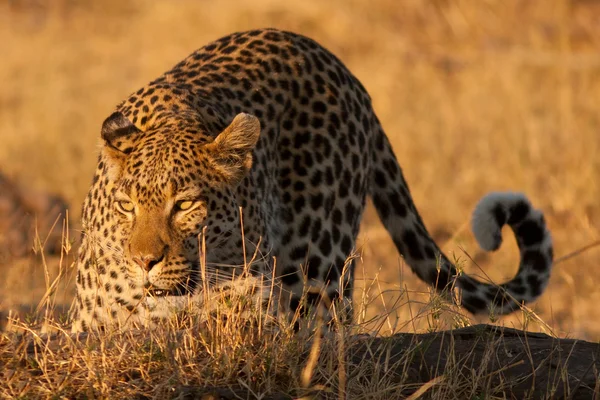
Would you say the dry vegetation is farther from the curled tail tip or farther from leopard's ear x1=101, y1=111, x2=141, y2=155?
leopard's ear x1=101, y1=111, x2=141, y2=155

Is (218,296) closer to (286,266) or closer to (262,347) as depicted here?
(262,347)

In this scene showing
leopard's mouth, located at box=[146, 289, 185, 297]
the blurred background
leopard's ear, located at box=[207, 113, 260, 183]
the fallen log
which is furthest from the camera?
the blurred background

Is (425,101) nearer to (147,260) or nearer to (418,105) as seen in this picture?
(418,105)

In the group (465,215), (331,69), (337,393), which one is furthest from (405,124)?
(337,393)

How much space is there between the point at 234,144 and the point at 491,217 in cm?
140

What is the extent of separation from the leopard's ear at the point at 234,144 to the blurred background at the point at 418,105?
1.69m

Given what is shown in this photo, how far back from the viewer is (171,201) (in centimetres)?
474

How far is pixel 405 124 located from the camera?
1190cm

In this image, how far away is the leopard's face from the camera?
466 centimetres

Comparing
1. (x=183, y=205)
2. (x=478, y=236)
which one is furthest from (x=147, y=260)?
(x=478, y=236)

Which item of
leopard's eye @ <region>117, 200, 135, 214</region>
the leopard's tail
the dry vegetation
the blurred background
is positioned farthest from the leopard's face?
the blurred background

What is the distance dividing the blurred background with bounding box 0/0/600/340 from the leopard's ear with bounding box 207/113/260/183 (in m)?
1.69

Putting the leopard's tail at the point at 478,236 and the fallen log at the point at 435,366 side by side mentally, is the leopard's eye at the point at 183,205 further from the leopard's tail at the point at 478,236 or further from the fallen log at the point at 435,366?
the leopard's tail at the point at 478,236

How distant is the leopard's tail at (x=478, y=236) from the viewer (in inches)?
221
